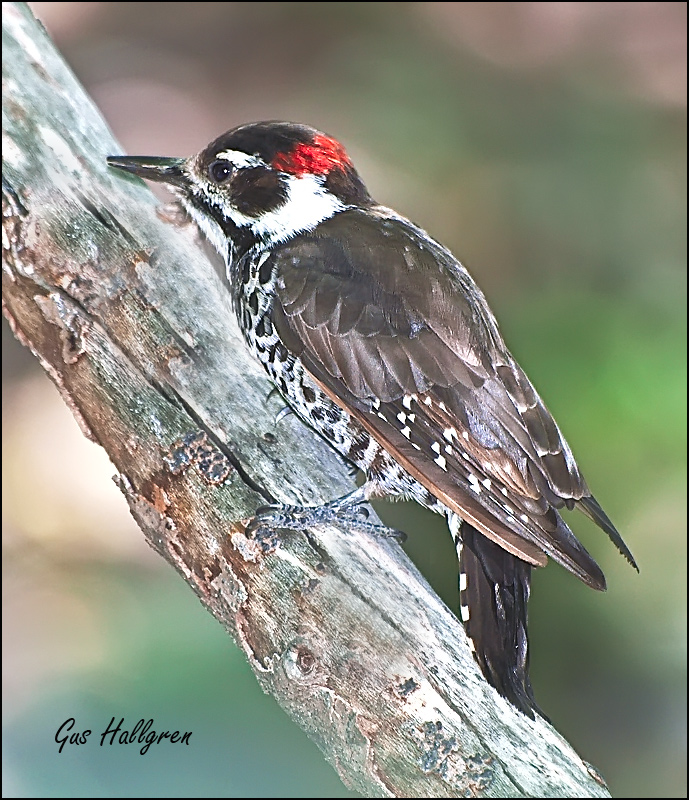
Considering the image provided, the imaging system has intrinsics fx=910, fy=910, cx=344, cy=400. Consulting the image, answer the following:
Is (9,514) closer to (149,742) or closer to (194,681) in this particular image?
(194,681)

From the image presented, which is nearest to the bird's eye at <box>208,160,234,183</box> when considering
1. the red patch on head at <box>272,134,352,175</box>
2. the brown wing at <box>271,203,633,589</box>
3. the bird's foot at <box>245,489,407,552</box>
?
the red patch on head at <box>272,134,352,175</box>

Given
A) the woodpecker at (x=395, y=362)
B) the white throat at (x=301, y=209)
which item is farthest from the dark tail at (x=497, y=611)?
the white throat at (x=301, y=209)

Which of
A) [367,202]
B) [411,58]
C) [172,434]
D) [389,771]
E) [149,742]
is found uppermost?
[411,58]

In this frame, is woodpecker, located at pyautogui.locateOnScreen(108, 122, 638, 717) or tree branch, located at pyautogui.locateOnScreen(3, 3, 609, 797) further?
woodpecker, located at pyautogui.locateOnScreen(108, 122, 638, 717)

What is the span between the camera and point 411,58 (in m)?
3.13

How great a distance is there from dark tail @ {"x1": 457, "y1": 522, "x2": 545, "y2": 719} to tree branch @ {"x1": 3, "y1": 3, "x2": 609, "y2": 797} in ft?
0.11

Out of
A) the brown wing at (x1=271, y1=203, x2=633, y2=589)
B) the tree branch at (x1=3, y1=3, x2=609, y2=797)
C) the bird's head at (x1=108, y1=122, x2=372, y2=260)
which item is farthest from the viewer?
the bird's head at (x1=108, y1=122, x2=372, y2=260)

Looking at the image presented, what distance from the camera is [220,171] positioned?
6.42ft

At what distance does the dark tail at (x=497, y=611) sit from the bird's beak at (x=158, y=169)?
0.98 m

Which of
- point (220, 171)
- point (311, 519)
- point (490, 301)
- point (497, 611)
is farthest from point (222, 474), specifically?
point (490, 301)

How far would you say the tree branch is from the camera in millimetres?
1516

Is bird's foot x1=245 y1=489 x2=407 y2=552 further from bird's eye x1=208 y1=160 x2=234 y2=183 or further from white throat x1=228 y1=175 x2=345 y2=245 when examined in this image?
bird's eye x1=208 y1=160 x2=234 y2=183

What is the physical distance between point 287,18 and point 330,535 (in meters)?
2.18

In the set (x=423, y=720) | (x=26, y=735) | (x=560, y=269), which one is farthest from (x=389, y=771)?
(x=560, y=269)
